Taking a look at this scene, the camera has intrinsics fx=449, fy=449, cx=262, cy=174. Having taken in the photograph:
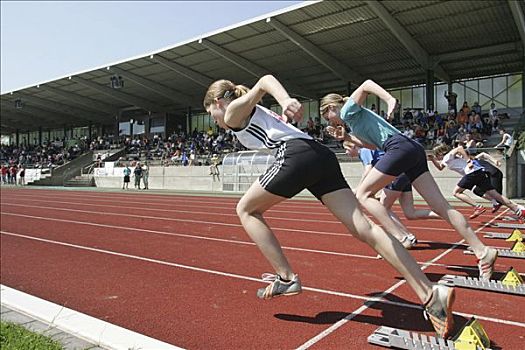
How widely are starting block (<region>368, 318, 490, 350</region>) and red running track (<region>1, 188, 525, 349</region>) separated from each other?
0.14m

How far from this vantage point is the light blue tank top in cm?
457

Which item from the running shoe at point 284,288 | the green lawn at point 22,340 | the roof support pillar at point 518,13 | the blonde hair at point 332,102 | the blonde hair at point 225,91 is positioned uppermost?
the roof support pillar at point 518,13

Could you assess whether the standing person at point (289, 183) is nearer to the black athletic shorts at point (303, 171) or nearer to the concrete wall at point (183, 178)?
the black athletic shorts at point (303, 171)

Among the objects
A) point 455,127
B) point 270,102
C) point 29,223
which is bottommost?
point 29,223

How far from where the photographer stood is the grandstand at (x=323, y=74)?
22625 millimetres

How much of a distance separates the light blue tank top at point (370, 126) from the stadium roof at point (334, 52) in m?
18.5

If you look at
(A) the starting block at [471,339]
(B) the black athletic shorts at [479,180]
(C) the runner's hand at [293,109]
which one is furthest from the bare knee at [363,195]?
(B) the black athletic shorts at [479,180]

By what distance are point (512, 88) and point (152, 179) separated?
25525 mm

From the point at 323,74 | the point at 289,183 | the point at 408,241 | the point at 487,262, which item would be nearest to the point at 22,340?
the point at 289,183

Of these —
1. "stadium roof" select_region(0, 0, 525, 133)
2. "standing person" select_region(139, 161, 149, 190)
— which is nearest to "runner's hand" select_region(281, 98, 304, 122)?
"stadium roof" select_region(0, 0, 525, 133)

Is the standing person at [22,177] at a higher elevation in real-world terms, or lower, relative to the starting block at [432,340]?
higher

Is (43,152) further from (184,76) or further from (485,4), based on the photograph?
(485,4)

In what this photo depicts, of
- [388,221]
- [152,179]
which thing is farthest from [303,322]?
[152,179]

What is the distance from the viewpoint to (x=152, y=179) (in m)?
32.4
